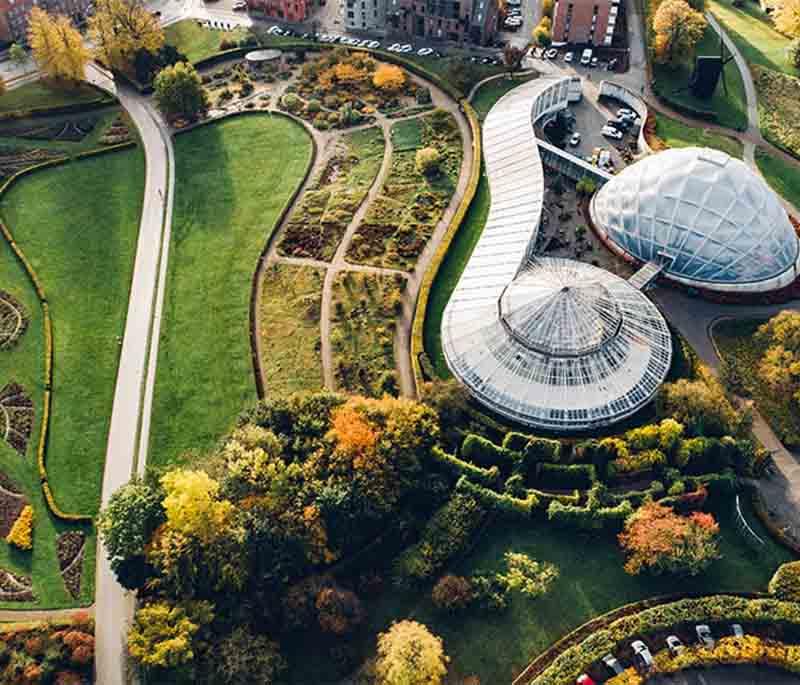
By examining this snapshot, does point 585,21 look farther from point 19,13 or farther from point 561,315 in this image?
point 19,13

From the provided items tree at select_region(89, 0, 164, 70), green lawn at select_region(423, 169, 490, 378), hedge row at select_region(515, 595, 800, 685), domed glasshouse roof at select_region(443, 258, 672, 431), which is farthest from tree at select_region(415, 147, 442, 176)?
→ hedge row at select_region(515, 595, 800, 685)

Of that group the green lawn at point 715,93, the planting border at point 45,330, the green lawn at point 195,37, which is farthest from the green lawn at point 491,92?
the planting border at point 45,330

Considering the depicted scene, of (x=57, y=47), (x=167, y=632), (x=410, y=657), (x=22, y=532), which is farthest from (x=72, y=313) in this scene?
(x=410, y=657)

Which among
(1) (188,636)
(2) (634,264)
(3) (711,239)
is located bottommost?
(1) (188,636)

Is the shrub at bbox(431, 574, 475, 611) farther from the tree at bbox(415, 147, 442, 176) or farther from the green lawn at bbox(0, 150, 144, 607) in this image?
the tree at bbox(415, 147, 442, 176)

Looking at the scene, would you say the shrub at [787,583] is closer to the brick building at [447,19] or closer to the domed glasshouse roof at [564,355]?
the domed glasshouse roof at [564,355]

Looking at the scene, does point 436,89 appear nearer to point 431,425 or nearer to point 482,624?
point 431,425

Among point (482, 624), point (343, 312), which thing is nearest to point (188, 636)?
point (482, 624)

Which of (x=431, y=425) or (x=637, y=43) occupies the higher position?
(x=637, y=43)
